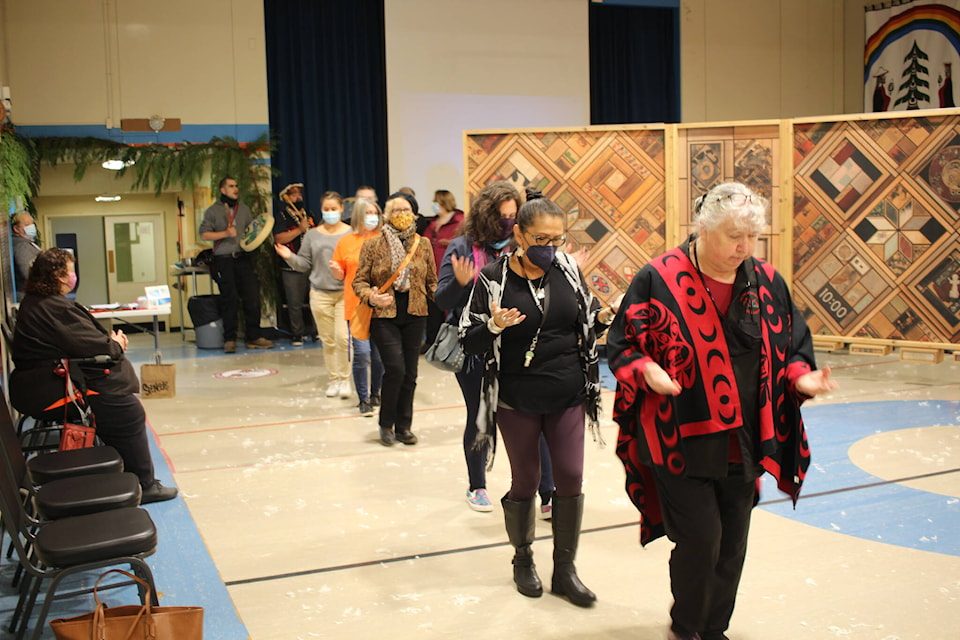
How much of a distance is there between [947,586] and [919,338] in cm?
471

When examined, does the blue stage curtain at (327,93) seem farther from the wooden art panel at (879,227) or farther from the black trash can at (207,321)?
the wooden art panel at (879,227)

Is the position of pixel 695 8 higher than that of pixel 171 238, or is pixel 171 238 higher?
pixel 695 8

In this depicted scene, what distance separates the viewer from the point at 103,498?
3.51 metres

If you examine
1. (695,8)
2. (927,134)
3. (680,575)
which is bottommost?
(680,575)

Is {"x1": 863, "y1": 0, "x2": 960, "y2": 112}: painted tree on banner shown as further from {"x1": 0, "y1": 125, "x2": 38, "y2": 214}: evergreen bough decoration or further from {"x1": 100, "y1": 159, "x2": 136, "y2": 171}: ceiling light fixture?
{"x1": 0, "y1": 125, "x2": 38, "y2": 214}: evergreen bough decoration

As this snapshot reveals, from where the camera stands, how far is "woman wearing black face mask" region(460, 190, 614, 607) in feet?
11.6

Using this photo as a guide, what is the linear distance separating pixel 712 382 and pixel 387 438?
3.66 meters

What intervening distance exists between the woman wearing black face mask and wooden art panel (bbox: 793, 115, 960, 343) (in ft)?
17.4

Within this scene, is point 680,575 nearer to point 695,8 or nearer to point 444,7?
point 444,7

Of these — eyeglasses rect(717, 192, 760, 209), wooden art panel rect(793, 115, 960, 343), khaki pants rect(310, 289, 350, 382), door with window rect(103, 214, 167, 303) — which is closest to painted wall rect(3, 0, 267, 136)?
door with window rect(103, 214, 167, 303)

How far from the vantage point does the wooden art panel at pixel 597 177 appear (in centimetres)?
873

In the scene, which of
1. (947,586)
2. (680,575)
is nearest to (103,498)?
(680,575)

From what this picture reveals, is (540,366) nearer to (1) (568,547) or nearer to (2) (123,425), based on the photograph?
(1) (568,547)

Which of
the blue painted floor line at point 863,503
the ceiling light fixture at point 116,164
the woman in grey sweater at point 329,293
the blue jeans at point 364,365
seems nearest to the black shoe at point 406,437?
the blue jeans at point 364,365
